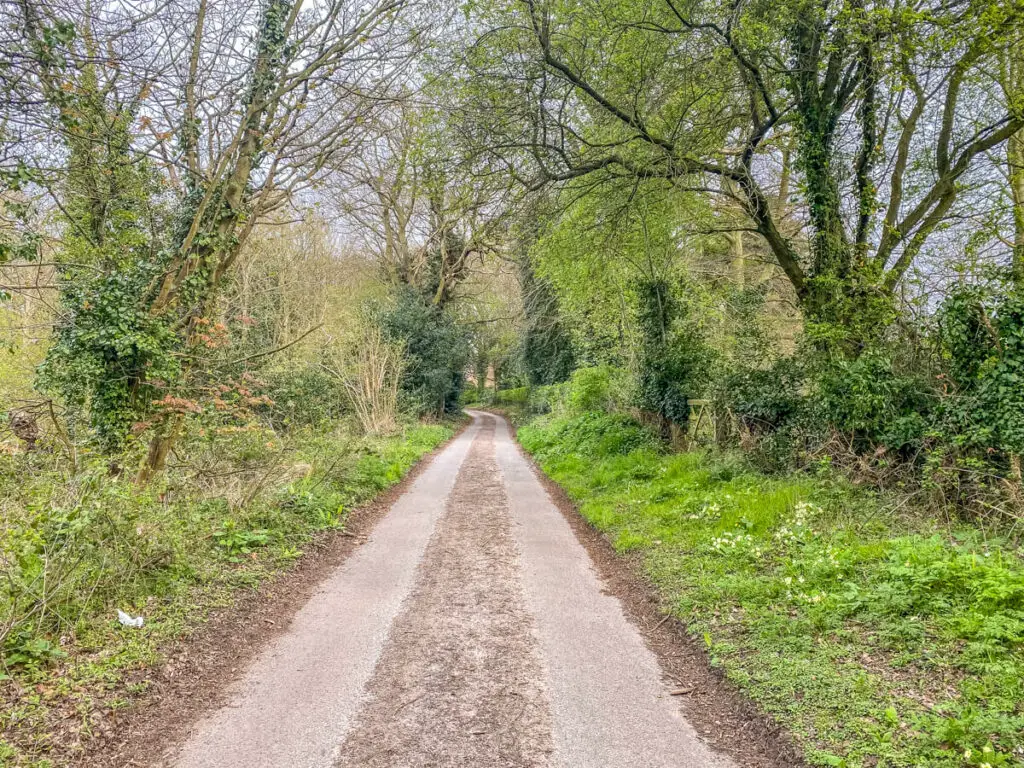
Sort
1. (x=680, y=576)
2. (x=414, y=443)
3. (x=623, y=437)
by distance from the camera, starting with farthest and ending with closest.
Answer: (x=414, y=443) < (x=623, y=437) < (x=680, y=576)

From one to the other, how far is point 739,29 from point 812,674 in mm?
7720

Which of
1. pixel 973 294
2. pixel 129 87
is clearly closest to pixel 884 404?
pixel 973 294

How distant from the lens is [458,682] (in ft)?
12.8

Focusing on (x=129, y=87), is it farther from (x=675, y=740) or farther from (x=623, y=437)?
(x=623, y=437)

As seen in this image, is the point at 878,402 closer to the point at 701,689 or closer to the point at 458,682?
the point at 701,689

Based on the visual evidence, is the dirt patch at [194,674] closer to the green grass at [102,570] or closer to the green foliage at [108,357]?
the green grass at [102,570]

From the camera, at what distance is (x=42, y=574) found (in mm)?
3805

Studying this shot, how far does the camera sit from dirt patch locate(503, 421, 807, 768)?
317 cm

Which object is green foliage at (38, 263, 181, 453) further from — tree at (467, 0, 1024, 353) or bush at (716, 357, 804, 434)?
bush at (716, 357, 804, 434)

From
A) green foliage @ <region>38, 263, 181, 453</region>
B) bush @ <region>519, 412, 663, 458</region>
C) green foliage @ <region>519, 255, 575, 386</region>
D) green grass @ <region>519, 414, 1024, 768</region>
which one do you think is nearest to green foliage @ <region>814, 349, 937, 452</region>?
green grass @ <region>519, 414, 1024, 768</region>

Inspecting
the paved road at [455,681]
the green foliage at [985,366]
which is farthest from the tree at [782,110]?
the paved road at [455,681]

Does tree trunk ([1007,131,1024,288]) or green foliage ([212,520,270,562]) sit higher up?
tree trunk ([1007,131,1024,288])

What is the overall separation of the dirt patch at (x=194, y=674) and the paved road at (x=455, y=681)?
0.49 ft

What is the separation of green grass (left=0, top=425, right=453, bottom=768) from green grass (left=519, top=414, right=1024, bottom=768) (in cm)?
421
